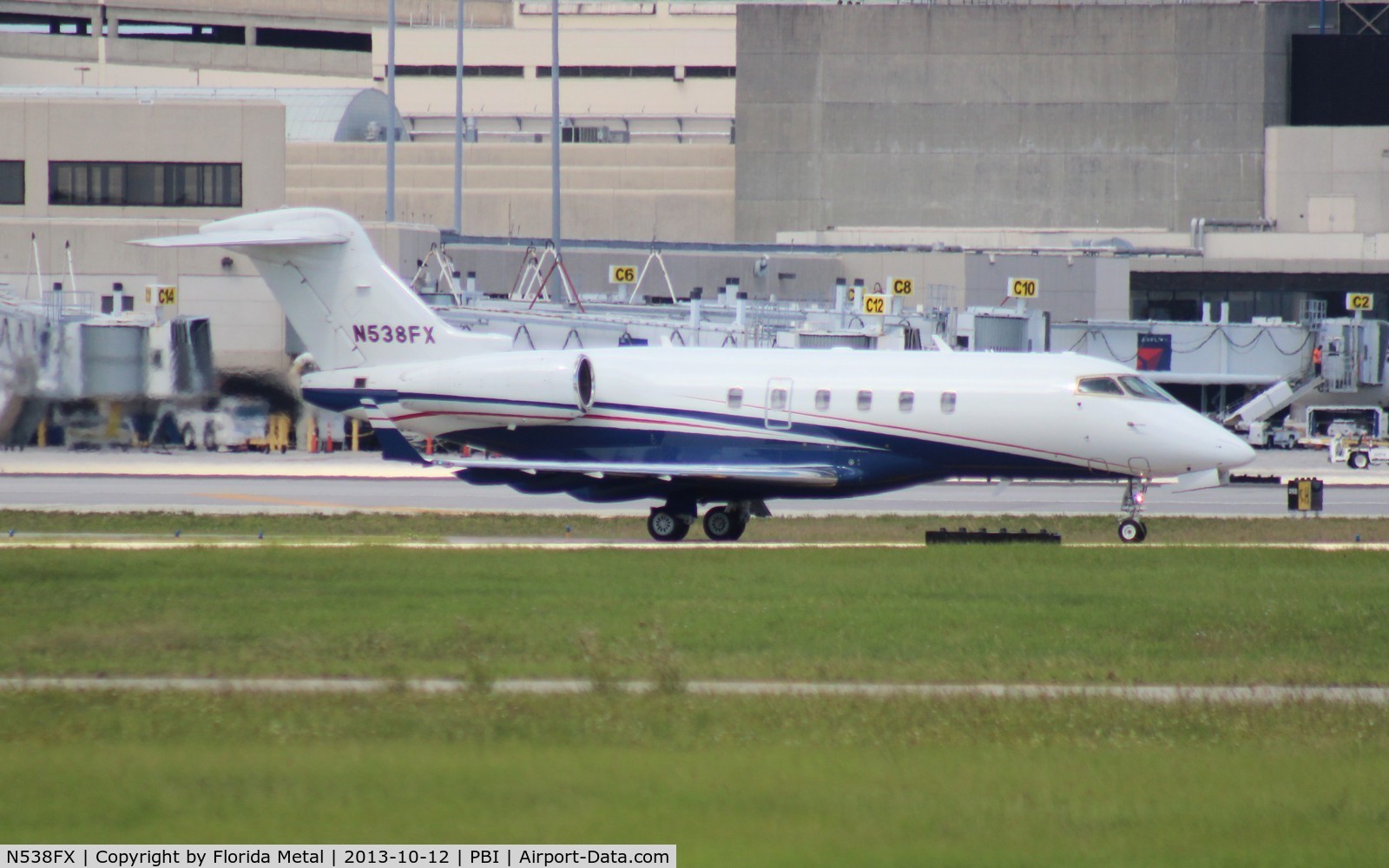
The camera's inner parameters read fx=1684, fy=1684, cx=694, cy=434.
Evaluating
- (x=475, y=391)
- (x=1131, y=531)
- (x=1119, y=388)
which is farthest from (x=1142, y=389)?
(x=475, y=391)

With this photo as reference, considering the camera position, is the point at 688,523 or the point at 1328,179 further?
the point at 1328,179

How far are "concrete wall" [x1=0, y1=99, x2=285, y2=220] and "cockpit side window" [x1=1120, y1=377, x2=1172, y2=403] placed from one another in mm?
35353

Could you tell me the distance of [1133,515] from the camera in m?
28.2

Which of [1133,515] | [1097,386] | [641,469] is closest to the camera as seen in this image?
[641,469]

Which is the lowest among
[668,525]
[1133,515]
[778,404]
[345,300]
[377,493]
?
[377,493]

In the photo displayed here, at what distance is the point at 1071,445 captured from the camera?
27.7 meters

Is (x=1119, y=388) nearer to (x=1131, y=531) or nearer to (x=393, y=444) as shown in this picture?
(x=1131, y=531)

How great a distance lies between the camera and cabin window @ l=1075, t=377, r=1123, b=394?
27.8 m

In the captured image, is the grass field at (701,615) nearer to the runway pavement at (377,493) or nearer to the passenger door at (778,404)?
the passenger door at (778,404)

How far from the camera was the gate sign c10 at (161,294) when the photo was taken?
49.1 m

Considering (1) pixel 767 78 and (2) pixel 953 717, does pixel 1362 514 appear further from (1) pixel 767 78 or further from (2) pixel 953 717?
(1) pixel 767 78

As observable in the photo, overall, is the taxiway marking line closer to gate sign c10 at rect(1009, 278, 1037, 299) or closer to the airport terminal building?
gate sign c10 at rect(1009, 278, 1037, 299)

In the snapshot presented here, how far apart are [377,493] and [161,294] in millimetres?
14162

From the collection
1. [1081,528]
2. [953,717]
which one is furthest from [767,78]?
[953,717]
